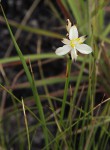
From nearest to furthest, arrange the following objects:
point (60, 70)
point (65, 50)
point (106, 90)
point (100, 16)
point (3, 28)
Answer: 1. point (65, 50)
2. point (106, 90)
3. point (100, 16)
4. point (60, 70)
5. point (3, 28)

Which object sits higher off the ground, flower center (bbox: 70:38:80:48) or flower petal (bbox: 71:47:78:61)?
flower center (bbox: 70:38:80:48)

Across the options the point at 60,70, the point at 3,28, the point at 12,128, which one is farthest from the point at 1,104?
the point at 3,28

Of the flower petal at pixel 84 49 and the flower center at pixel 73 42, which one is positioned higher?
the flower center at pixel 73 42

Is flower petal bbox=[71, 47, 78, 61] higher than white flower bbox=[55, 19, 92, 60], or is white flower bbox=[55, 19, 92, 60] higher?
white flower bbox=[55, 19, 92, 60]

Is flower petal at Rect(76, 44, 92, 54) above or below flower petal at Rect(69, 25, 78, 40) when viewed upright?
below

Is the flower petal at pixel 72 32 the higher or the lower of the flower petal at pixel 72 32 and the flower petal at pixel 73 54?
the higher

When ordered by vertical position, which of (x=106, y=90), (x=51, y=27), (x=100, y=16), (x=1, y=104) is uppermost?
(x=51, y=27)

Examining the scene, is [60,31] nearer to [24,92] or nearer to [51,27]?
[51,27]

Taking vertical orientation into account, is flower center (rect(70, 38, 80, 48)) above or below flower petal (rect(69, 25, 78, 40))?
below

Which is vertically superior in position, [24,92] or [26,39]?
[26,39]

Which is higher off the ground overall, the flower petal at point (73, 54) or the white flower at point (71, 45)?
the white flower at point (71, 45)

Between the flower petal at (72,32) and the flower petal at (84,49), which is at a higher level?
the flower petal at (72,32)
